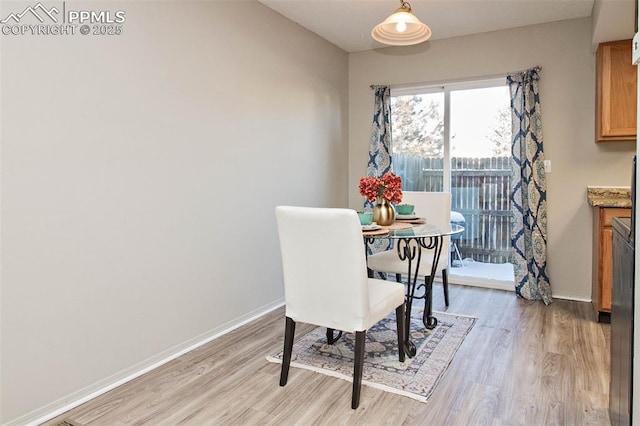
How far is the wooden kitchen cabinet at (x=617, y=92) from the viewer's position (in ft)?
11.2

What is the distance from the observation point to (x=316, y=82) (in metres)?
4.27

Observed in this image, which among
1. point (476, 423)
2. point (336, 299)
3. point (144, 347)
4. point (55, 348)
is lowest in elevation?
point (476, 423)

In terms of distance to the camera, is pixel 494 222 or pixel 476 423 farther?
pixel 494 222

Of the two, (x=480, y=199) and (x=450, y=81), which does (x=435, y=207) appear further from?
(x=450, y=81)

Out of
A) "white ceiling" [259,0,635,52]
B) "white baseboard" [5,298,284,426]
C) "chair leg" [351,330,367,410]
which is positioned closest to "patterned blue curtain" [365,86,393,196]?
"white ceiling" [259,0,635,52]

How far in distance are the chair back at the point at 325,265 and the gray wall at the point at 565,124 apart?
8.82 ft

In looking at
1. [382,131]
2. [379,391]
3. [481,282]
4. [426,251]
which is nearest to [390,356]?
[379,391]

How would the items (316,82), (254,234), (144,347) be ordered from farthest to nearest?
1. (316,82)
2. (254,234)
3. (144,347)

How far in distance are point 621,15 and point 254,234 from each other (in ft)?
9.87

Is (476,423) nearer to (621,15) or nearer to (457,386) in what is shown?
(457,386)

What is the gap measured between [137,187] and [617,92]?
361 centimetres

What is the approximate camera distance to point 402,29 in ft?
8.68

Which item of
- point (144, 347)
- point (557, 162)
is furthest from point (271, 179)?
point (557, 162)

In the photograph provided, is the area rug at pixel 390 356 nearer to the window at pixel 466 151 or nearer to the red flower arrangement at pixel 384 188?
the red flower arrangement at pixel 384 188
